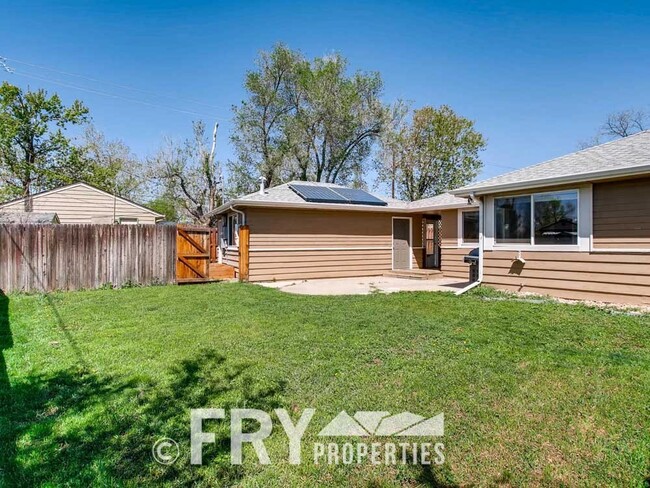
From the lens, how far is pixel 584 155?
8.12 metres

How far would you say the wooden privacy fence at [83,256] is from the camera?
8836 mm

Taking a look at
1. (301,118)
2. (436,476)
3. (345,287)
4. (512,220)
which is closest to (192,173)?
(301,118)

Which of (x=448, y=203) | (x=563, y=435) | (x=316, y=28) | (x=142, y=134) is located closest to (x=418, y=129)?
(x=316, y=28)

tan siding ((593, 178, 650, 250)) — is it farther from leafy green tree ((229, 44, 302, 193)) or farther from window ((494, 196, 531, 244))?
leafy green tree ((229, 44, 302, 193))

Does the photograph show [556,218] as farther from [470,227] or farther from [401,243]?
[401,243]

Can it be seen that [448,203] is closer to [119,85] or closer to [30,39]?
[30,39]

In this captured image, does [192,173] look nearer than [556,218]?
No

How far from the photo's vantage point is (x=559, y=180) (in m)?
7.12

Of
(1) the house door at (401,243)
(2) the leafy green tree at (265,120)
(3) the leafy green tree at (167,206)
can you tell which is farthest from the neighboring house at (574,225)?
(3) the leafy green tree at (167,206)

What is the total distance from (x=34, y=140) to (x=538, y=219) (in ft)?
86.4

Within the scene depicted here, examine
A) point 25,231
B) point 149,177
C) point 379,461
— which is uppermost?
point 149,177

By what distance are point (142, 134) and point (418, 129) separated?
57.2ft

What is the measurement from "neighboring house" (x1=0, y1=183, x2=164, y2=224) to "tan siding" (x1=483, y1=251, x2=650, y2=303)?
1536cm

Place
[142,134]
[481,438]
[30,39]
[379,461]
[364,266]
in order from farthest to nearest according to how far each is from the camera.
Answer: [142,134]
[364,266]
[30,39]
[481,438]
[379,461]
